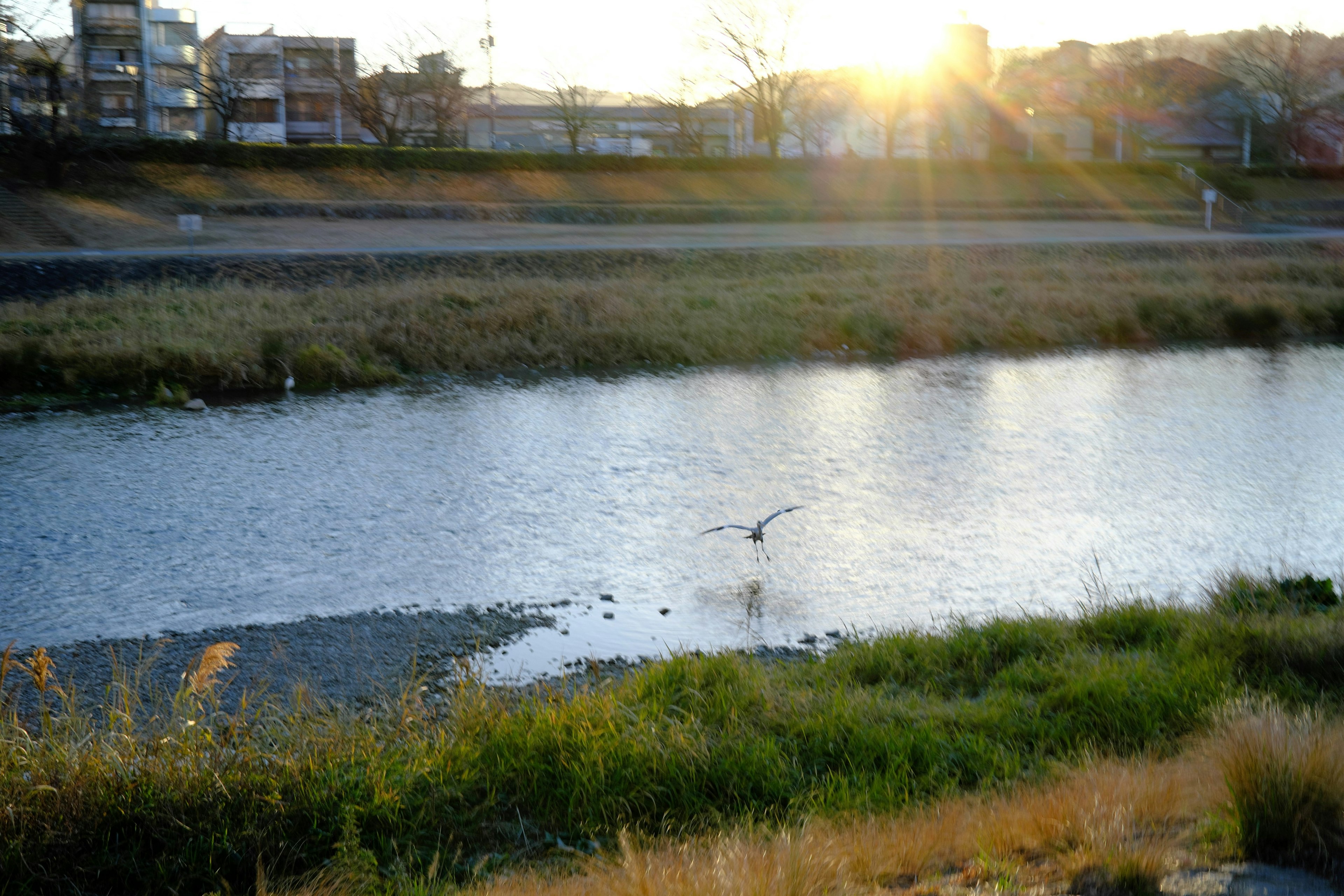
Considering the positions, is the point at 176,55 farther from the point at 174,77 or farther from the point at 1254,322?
the point at 1254,322

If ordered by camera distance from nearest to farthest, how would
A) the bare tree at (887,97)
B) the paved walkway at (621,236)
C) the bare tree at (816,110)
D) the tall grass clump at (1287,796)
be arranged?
the tall grass clump at (1287,796) < the paved walkway at (621,236) < the bare tree at (887,97) < the bare tree at (816,110)

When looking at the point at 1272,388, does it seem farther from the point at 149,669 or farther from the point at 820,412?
the point at 149,669

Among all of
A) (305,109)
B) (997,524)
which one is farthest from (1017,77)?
(997,524)

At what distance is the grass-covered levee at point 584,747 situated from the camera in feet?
17.3

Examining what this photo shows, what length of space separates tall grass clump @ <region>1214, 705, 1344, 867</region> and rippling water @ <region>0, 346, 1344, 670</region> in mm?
4380

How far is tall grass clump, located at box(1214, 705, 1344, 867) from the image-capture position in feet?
14.6

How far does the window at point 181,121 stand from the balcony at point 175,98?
56cm

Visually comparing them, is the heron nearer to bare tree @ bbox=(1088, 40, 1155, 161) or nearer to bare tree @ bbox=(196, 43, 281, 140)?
bare tree @ bbox=(196, 43, 281, 140)

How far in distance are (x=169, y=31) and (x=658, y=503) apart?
243ft

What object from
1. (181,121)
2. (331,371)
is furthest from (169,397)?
(181,121)

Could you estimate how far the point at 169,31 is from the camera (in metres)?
74.7

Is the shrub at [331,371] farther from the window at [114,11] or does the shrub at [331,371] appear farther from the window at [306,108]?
the window at [114,11]

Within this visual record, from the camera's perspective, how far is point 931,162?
185 ft

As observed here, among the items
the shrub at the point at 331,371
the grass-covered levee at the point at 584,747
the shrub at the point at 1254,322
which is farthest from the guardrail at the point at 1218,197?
the grass-covered levee at the point at 584,747
